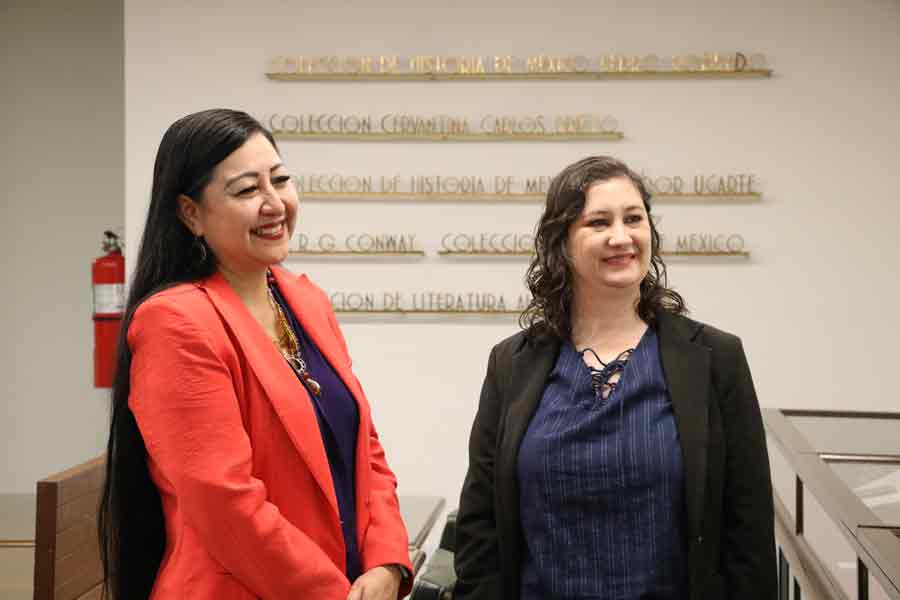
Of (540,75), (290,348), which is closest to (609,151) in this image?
(540,75)

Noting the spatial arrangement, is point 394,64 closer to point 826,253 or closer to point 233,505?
point 826,253

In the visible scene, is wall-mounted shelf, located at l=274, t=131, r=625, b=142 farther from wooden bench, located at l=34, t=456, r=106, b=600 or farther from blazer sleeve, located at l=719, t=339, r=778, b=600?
blazer sleeve, located at l=719, t=339, r=778, b=600

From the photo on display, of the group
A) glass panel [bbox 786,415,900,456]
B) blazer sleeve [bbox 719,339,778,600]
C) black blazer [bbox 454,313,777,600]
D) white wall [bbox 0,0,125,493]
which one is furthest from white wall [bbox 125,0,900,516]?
blazer sleeve [bbox 719,339,778,600]

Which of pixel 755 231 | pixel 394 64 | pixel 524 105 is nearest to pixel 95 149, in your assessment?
pixel 394 64

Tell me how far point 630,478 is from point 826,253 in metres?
3.36

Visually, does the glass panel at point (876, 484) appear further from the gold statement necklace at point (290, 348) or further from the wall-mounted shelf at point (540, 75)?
the wall-mounted shelf at point (540, 75)

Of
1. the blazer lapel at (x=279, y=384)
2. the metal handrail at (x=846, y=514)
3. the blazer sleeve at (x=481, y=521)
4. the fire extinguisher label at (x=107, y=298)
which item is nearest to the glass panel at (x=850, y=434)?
the metal handrail at (x=846, y=514)

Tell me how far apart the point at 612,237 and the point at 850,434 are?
120 centimetres

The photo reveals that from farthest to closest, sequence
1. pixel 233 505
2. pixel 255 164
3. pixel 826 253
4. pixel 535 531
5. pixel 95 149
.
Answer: pixel 95 149 < pixel 826 253 < pixel 535 531 < pixel 255 164 < pixel 233 505

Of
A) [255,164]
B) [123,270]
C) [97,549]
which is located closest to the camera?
[255,164]

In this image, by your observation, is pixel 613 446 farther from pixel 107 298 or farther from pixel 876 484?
pixel 107 298

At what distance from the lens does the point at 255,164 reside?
185 cm

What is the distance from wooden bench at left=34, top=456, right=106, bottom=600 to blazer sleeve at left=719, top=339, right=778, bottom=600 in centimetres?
145

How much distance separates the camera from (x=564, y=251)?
7.13 feet
